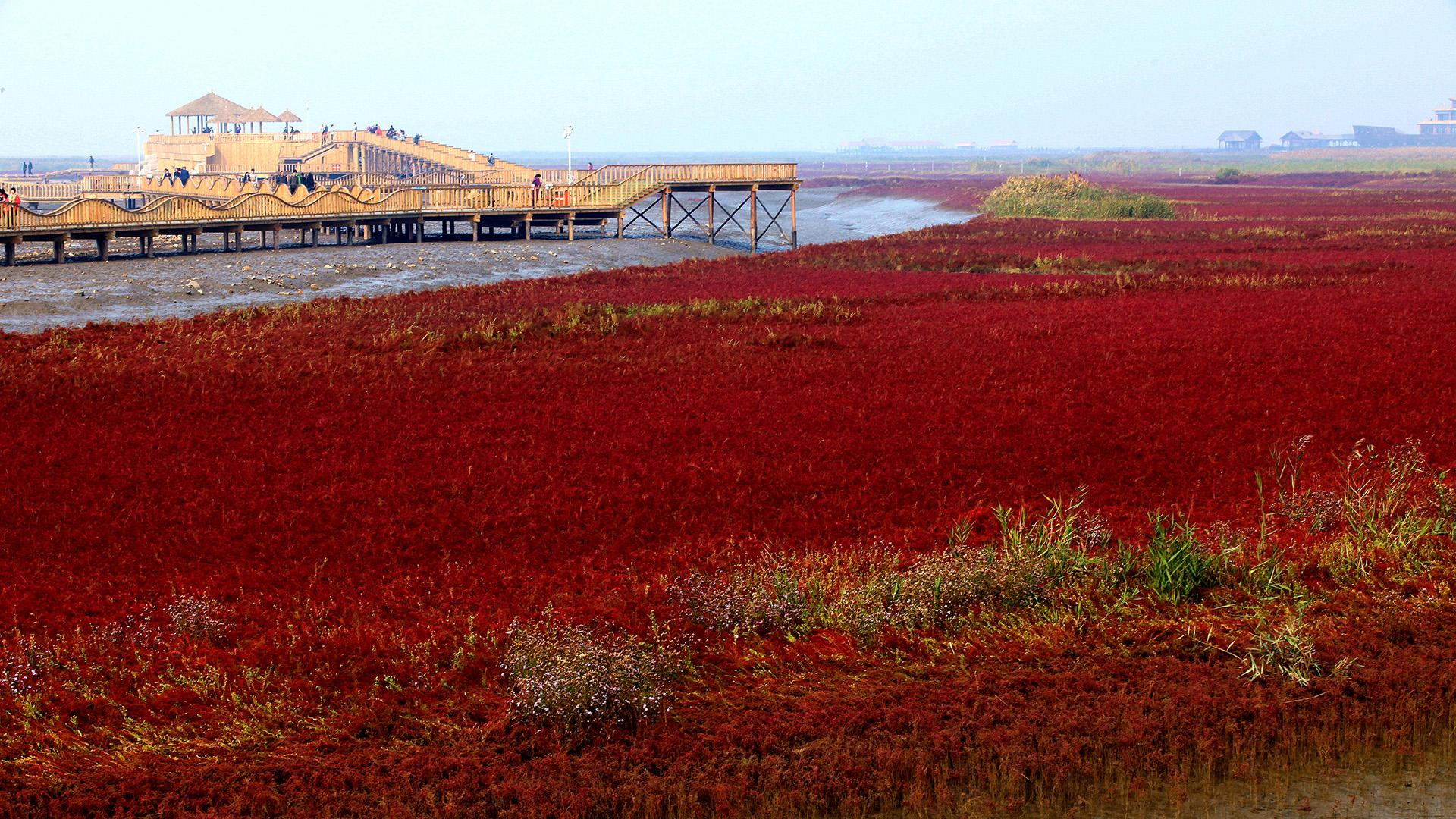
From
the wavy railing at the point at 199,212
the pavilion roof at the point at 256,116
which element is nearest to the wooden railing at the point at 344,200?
the wavy railing at the point at 199,212

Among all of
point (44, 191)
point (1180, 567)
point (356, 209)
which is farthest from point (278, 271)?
point (1180, 567)

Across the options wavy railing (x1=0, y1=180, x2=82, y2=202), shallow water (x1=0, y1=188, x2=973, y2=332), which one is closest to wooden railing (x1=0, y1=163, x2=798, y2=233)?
shallow water (x1=0, y1=188, x2=973, y2=332)

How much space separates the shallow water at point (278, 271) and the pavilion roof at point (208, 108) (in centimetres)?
4315

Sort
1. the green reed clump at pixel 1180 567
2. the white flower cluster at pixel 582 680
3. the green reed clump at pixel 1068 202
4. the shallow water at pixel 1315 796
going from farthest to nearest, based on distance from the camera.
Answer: the green reed clump at pixel 1068 202, the green reed clump at pixel 1180 567, the white flower cluster at pixel 582 680, the shallow water at pixel 1315 796

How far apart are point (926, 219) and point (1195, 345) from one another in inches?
2504

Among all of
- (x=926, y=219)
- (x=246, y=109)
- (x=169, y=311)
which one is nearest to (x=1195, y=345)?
(x=169, y=311)

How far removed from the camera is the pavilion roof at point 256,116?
99.1 m

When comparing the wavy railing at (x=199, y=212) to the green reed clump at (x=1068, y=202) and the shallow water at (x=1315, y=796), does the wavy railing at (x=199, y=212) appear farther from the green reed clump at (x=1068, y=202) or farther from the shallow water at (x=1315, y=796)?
the shallow water at (x=1315, y=796)

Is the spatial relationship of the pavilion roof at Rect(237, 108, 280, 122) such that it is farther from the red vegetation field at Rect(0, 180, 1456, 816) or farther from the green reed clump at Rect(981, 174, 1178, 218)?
the red vegetation field at Rect(0, 180, 1456, 816)

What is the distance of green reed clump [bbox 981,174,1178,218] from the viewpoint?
71.9 m

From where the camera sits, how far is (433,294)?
3300 centimetres

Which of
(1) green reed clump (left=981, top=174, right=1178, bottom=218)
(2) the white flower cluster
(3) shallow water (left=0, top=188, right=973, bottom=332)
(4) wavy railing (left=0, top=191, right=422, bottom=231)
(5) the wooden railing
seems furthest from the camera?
(1) green reed clump (left=981, top=174, right=1178, bottom=218)

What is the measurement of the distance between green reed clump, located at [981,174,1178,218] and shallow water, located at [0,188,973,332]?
15571 millimetres

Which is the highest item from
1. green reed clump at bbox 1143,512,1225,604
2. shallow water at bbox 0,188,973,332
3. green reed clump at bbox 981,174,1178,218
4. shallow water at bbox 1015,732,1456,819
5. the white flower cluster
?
green reed clump at bbox 981,174,1178,218
